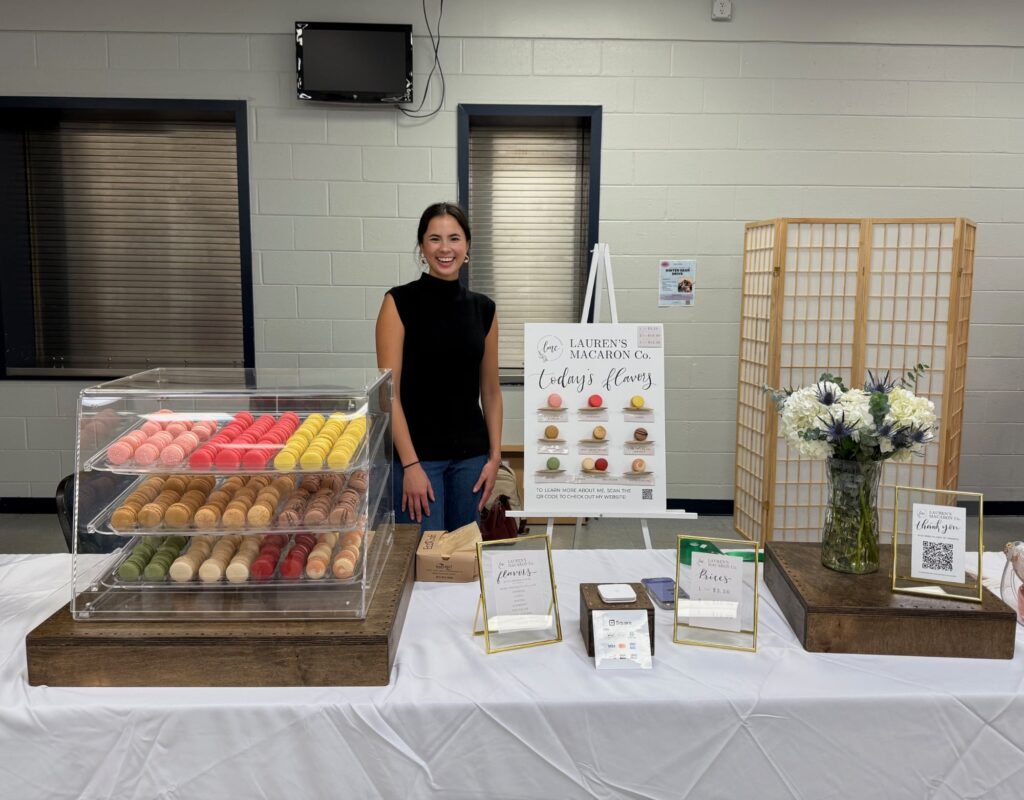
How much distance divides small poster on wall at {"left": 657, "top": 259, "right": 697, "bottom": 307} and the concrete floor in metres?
1.28

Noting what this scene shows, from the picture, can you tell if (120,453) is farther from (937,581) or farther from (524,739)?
(937,581)

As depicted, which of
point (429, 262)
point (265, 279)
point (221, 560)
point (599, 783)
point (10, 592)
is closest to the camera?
point (599, 783)

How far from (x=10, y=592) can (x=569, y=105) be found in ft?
11.8

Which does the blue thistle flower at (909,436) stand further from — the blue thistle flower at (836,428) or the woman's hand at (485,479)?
the woman's hand at (485,479)

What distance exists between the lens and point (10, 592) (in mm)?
1678

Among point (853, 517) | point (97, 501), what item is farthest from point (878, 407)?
point (97, 501)

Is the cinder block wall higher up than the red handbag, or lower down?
higher up

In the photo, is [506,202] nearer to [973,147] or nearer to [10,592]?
[973,147]

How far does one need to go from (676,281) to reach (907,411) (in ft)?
9.87

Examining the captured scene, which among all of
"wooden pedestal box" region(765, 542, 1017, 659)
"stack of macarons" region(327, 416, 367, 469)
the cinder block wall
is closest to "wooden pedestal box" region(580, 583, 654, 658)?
"wooden pedestal box" region(765, 542, 1017, 659)

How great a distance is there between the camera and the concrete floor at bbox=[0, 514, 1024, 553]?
402cm

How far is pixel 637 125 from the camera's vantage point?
428 centimetres

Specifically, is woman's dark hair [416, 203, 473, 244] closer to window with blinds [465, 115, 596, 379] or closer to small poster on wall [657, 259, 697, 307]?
window with blinds [465, 115, 596, 379]

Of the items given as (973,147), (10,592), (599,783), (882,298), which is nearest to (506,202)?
(882,298)
